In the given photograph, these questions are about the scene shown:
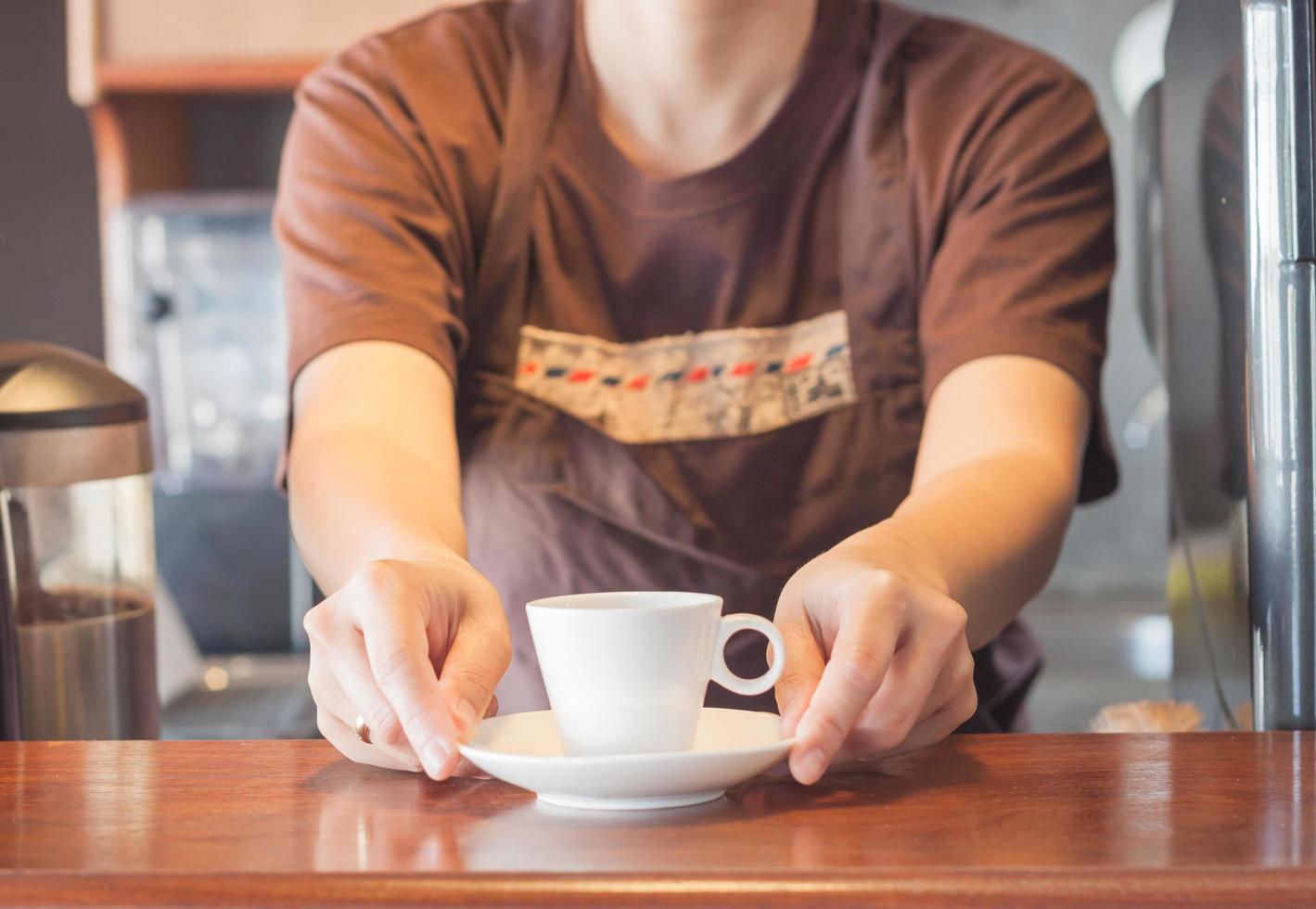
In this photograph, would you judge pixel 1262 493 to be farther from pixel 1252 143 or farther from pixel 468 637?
pixel 468 637

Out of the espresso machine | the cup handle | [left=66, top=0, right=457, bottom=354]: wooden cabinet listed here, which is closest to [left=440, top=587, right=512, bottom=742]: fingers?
the cup handle

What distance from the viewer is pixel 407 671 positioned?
59cm

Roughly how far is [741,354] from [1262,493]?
1.65ft

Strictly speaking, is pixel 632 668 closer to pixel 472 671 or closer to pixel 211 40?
pixel 472 671

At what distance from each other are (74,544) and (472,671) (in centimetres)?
46

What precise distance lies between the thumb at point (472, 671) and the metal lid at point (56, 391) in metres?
0.39

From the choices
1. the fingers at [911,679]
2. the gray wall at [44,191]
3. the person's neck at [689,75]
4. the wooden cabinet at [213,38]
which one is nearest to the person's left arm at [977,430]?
the fingers at [911,679]

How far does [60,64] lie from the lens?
297 cm

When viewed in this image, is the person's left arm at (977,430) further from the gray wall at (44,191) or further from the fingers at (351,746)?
the gray wall at (44,191)

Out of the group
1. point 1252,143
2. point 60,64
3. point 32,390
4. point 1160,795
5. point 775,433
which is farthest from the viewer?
point 60,64

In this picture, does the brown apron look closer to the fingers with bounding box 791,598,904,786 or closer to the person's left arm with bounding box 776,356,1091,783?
the person's left arm with bounding box 776,356,1091,783

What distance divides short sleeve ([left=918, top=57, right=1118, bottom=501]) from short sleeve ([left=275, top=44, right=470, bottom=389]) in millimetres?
383

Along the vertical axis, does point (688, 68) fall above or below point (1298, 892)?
above

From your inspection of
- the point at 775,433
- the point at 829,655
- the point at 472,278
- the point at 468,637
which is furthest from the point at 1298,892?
the point at 472,278
